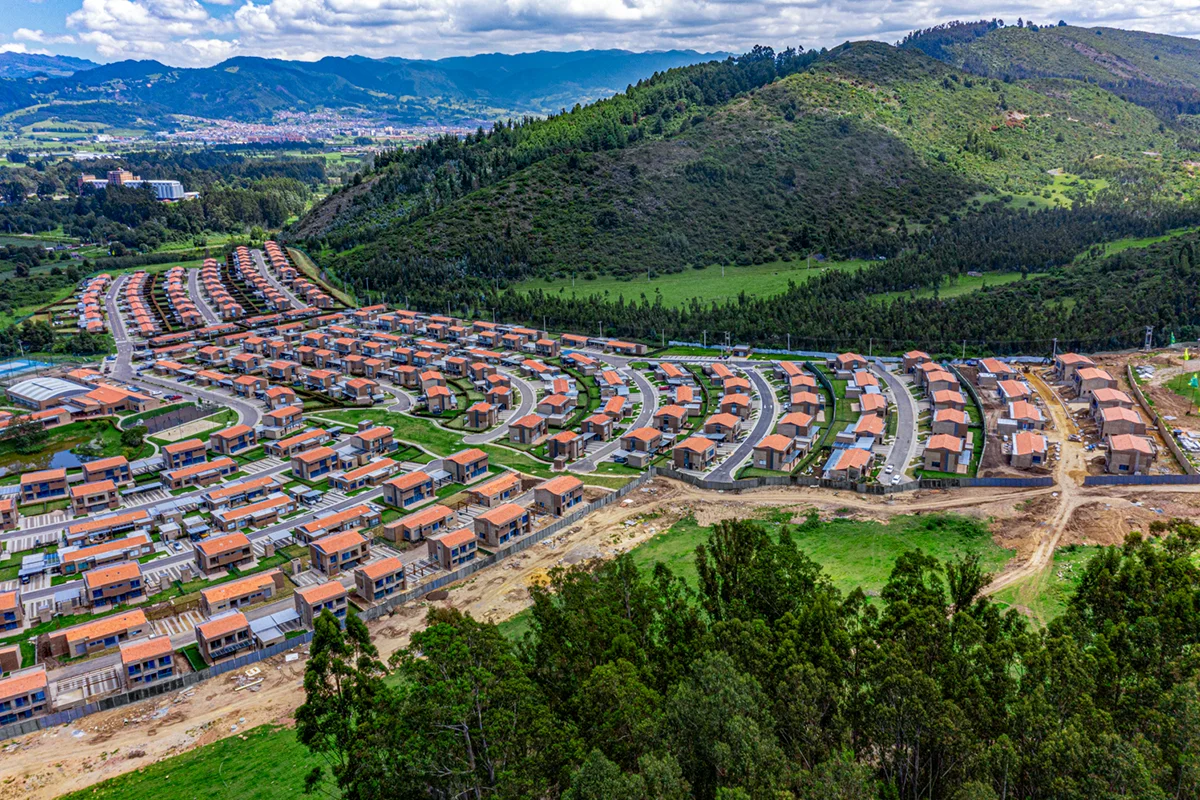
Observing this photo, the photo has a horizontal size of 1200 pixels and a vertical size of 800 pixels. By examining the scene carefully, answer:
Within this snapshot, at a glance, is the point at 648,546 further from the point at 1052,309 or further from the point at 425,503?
the point at 1052,309

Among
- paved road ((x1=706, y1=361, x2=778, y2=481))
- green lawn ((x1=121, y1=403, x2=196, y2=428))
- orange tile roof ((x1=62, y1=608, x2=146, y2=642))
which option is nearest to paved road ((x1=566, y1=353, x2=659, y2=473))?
paved road ((x1=706, y1=361, x2=778, y2=481))

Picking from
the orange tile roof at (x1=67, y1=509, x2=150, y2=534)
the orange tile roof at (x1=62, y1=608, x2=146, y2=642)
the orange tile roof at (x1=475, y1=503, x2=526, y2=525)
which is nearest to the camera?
the orange tile roof at (x1=62, y1=608, x2=146, y2=642)

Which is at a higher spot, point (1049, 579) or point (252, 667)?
point (1049, 579)

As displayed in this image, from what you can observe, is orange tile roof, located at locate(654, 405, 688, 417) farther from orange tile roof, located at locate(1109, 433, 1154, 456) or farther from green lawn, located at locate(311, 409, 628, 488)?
orange tile roof, located at locate(1109, 433, 1154, 456)

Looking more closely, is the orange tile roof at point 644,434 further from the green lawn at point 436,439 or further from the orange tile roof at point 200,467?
the orange tile roof at point 200,467

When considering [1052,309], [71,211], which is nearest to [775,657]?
[1052,309]

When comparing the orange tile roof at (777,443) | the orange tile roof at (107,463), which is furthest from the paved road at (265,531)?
the orange tile roof at (777,443)

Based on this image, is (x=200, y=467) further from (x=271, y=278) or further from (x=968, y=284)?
(x=968, y=284)
